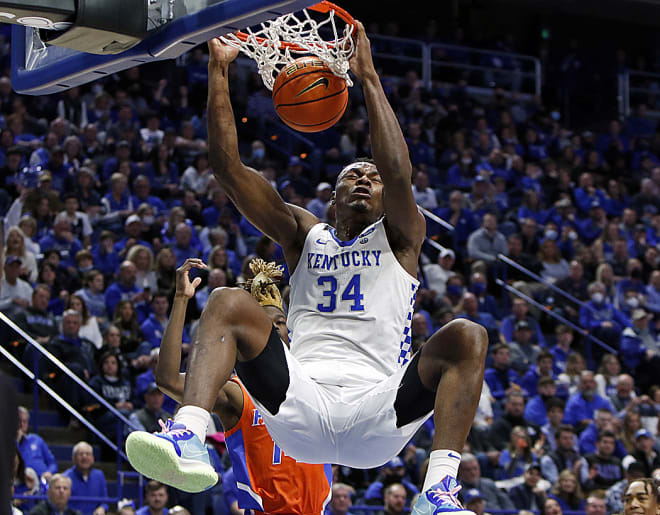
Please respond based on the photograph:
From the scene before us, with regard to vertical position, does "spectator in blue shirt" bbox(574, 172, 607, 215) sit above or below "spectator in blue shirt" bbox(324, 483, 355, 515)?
above

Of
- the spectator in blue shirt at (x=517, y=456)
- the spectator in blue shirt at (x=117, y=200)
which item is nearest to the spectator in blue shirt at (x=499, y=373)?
the spectator in blue shirt at (x=517, y=456)

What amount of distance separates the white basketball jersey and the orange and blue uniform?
1149mm

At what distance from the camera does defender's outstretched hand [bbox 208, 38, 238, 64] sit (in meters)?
5.02

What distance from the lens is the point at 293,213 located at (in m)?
5.23

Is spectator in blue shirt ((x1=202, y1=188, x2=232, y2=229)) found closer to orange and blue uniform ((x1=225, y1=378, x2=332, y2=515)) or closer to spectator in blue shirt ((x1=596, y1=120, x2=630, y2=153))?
orange and blue uniform ((x1=225, y1=378, x2=332, y2=515))

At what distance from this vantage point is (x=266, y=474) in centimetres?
588

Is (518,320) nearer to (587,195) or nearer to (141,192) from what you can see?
(587,195)

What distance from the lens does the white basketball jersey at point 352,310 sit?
4723 millimetres

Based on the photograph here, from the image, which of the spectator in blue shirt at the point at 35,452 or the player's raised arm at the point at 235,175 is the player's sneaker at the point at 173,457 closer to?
the player's raised arm at the point at 235,175

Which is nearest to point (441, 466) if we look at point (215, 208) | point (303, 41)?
point (303, 41)

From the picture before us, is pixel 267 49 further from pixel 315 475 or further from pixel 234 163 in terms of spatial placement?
pixel 315 475

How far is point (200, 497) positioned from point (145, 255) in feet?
9.63

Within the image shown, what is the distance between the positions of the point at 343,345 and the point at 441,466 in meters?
0.86

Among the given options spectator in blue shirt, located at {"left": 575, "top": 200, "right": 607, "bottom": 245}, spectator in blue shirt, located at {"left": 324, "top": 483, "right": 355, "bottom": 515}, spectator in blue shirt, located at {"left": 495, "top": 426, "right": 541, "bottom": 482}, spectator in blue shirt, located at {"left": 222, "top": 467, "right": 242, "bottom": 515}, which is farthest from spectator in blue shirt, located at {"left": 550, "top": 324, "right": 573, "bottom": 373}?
spectator in blue shirt, located at {"left": 222, "top": 467, "right": 242, "bottom": 515}
